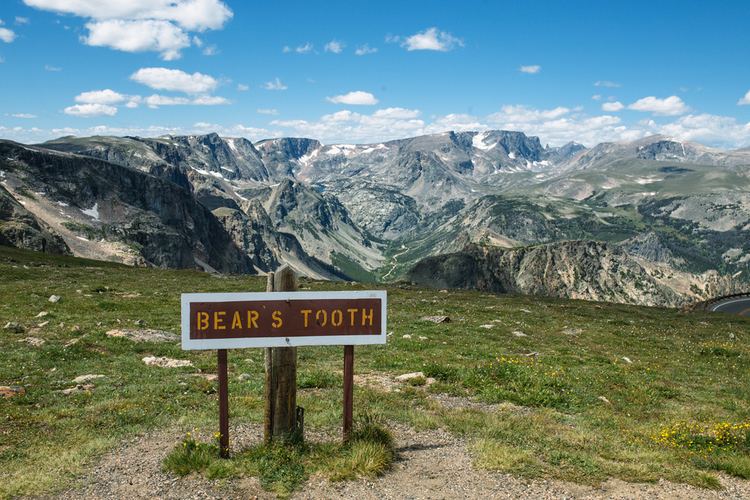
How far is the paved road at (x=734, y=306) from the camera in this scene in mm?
96062

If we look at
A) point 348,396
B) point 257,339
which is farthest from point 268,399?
point 348,396

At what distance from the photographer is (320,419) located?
13.7 meters

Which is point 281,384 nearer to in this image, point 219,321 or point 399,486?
point 219,321

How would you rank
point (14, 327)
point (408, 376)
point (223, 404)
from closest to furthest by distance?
point (223, 404) < point (408, 376) < point (14, 327)

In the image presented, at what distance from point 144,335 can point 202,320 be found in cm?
1621

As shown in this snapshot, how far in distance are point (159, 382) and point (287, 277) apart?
8980 mm

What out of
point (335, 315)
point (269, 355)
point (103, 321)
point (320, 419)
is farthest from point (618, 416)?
point (103, 321)

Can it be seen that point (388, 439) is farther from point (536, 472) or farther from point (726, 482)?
point (726, 482)

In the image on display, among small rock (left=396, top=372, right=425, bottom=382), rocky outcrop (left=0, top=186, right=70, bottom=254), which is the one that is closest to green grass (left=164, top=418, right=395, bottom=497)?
small rock (left=396, top=372, right=425, bottom=382)

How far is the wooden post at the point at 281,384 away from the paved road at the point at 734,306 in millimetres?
105312

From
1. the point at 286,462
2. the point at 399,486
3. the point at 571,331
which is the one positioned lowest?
the point at 571,331

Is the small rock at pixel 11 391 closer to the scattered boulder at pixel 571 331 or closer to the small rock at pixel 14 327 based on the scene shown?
the small rock at pixel 14 327

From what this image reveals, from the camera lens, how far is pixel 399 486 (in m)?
10.2

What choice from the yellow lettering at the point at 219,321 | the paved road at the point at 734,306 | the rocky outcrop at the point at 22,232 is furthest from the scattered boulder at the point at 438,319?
the rocky outcrop at the point at 22,232
